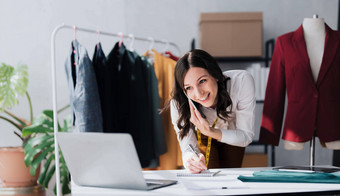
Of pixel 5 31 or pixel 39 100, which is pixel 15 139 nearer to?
pixel 39 100

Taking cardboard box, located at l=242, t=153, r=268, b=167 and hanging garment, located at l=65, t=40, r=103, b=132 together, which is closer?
hanging garment, located at l=65, t=40, r=103, b=132

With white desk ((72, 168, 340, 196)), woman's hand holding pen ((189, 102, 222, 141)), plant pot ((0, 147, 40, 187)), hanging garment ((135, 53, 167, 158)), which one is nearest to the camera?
white desk ((72, 168, 340, 196))

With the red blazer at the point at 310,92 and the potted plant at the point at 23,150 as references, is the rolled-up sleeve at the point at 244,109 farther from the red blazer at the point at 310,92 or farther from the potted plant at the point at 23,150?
the potted plant at the point at 23,150

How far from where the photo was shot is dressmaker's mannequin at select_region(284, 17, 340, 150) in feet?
9.12

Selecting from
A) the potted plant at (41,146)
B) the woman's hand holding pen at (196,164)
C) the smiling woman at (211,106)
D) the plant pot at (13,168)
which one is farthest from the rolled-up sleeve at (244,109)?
the plant pot at (13,168)

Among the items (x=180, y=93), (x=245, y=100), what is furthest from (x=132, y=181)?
(x=245, y=100)

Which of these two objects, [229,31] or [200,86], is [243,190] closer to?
[200,86]

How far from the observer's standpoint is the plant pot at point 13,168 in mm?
3473

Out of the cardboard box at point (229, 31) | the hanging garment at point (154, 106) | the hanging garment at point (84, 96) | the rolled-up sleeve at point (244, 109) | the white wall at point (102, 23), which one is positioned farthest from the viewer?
the white wall at point (102, 23)

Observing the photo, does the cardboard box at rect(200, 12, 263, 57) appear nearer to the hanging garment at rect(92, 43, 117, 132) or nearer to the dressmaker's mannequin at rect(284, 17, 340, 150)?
the dressmaker's mannequin at rect(284, 17, 340, 150)

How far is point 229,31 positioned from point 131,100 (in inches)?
46.2

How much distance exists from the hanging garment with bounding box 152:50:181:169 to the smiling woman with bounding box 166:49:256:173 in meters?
0.98

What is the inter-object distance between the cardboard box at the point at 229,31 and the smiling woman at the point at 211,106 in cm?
144

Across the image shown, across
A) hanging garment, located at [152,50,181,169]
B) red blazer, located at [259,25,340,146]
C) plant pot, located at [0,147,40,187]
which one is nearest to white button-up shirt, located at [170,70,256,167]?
red blazer, located at [259,25,340,146]
